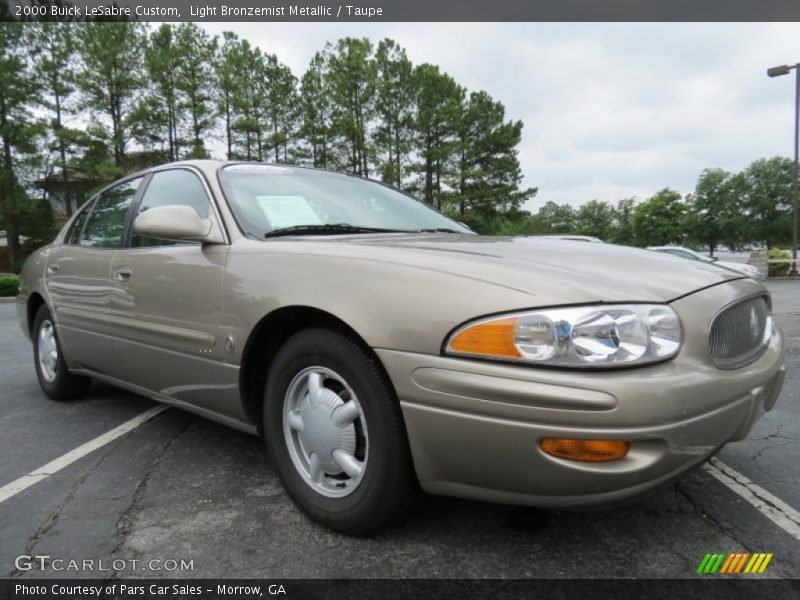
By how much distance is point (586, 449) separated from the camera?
1.45m

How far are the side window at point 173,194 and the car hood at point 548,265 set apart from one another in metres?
0.72

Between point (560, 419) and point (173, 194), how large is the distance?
2.34 m

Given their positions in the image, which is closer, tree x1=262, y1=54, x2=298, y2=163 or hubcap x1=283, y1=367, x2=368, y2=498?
hubcap x1=283, y1=367, x2=368, y2=498

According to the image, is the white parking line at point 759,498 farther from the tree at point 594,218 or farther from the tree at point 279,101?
the tree at point 594,218

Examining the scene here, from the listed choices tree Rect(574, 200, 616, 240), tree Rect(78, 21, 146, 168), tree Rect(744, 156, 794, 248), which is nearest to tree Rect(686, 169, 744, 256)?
tree Rect(744, 156, 794, 248)

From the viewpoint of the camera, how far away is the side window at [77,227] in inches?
143

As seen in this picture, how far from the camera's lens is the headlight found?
147cm

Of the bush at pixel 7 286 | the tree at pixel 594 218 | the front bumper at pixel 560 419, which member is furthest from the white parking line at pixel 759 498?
the tree at pixel 594 218

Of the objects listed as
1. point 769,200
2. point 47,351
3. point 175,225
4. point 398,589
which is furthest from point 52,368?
point 769,200

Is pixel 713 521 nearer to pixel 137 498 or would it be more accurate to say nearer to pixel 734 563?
pixel 734 563

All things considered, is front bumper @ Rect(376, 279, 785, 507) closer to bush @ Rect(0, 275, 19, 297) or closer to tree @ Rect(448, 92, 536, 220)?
bush @ Rect(0, 275, 19, 297)

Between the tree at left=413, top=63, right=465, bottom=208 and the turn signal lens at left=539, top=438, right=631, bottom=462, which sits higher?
the tree at left=413, top=63, right=465, bottom=208

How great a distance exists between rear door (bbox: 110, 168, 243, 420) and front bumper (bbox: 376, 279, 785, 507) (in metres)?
0.97

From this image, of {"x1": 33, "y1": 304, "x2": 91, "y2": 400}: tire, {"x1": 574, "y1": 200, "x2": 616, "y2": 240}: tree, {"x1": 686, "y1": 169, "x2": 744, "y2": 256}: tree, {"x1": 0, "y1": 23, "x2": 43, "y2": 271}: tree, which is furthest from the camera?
{"x1": 574, "y1": 200, "x2": 616, "y2": 240}: tree
